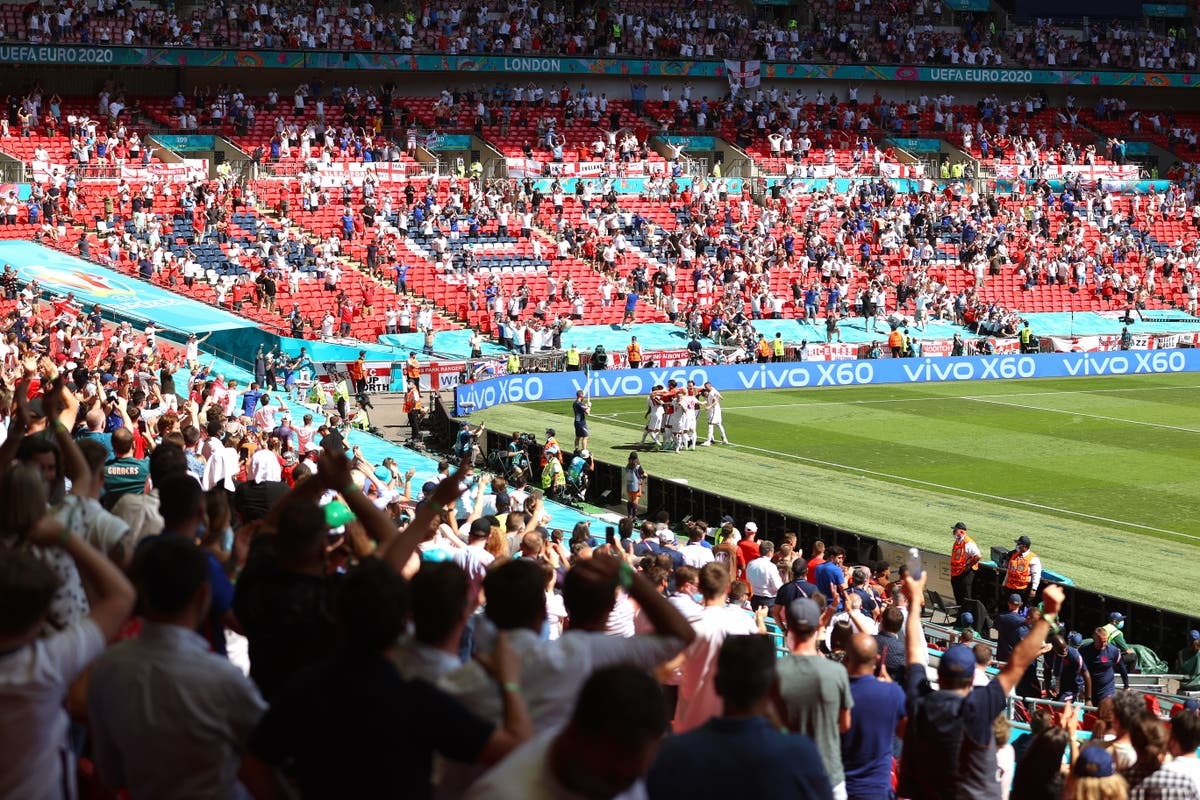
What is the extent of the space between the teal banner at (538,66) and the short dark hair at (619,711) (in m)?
52.5

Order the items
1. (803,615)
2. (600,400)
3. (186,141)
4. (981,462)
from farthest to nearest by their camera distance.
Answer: (186,141) < (600,400) < (981,462) < (803,615)

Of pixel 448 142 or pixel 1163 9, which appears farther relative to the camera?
pixel 1163 9

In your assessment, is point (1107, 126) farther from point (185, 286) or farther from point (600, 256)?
point (185, 286)

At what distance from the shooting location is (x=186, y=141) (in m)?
54.3

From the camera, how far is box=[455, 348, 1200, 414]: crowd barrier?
40.2 m

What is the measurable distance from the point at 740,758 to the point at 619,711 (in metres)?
0.79

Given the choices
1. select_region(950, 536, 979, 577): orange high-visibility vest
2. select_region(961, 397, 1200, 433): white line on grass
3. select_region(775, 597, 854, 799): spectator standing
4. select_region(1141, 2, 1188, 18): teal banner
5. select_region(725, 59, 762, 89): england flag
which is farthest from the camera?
select_region(1141, 2, 1188, 18): teal banner

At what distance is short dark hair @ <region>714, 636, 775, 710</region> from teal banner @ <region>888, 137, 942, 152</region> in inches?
2491

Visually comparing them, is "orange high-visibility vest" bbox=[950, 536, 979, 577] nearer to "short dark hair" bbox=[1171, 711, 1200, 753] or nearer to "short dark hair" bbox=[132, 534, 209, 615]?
"short dark hair" bbox=[1171, 711, 1200, 753]

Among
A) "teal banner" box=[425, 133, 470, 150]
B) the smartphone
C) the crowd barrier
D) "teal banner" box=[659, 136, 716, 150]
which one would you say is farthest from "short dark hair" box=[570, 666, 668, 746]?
"teal banner" box=[659, 136, 716, 150]

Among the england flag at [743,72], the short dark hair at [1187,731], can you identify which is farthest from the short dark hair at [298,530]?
the england flag at [743,72]

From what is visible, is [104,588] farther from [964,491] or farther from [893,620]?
[964,491]

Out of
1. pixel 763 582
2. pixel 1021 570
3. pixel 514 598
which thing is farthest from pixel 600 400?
pixel 514 598

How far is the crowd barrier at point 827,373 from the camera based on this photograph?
40.2 meters
